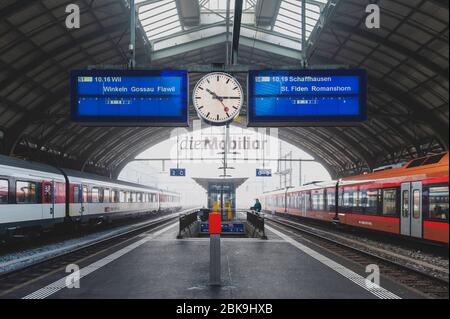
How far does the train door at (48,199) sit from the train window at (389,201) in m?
13.0

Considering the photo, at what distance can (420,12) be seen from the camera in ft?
54.0

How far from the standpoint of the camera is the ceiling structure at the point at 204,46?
1744cm

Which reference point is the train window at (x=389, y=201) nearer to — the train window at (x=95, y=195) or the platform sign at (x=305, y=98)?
the platform sign at (x=305, y=98)

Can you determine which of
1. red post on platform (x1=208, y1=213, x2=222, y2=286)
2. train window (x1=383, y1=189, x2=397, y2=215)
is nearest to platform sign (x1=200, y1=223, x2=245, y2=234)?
train window (x1=383, y1=189, x2=397, y2=215)

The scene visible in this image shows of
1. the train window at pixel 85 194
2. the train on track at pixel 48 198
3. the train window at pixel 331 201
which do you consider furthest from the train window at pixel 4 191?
the train window at pixel 331 201

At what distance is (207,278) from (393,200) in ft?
32.1

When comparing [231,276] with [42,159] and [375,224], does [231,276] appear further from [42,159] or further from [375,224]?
[42,159]

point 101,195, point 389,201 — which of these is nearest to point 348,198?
point 389,201

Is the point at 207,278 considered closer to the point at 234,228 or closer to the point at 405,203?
the point at 405,203

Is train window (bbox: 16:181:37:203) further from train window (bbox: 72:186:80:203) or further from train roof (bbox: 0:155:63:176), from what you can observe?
train window (bbox: 72:186:80:203)

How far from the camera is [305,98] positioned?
890 centimetres

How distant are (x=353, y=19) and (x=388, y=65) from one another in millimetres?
4298
